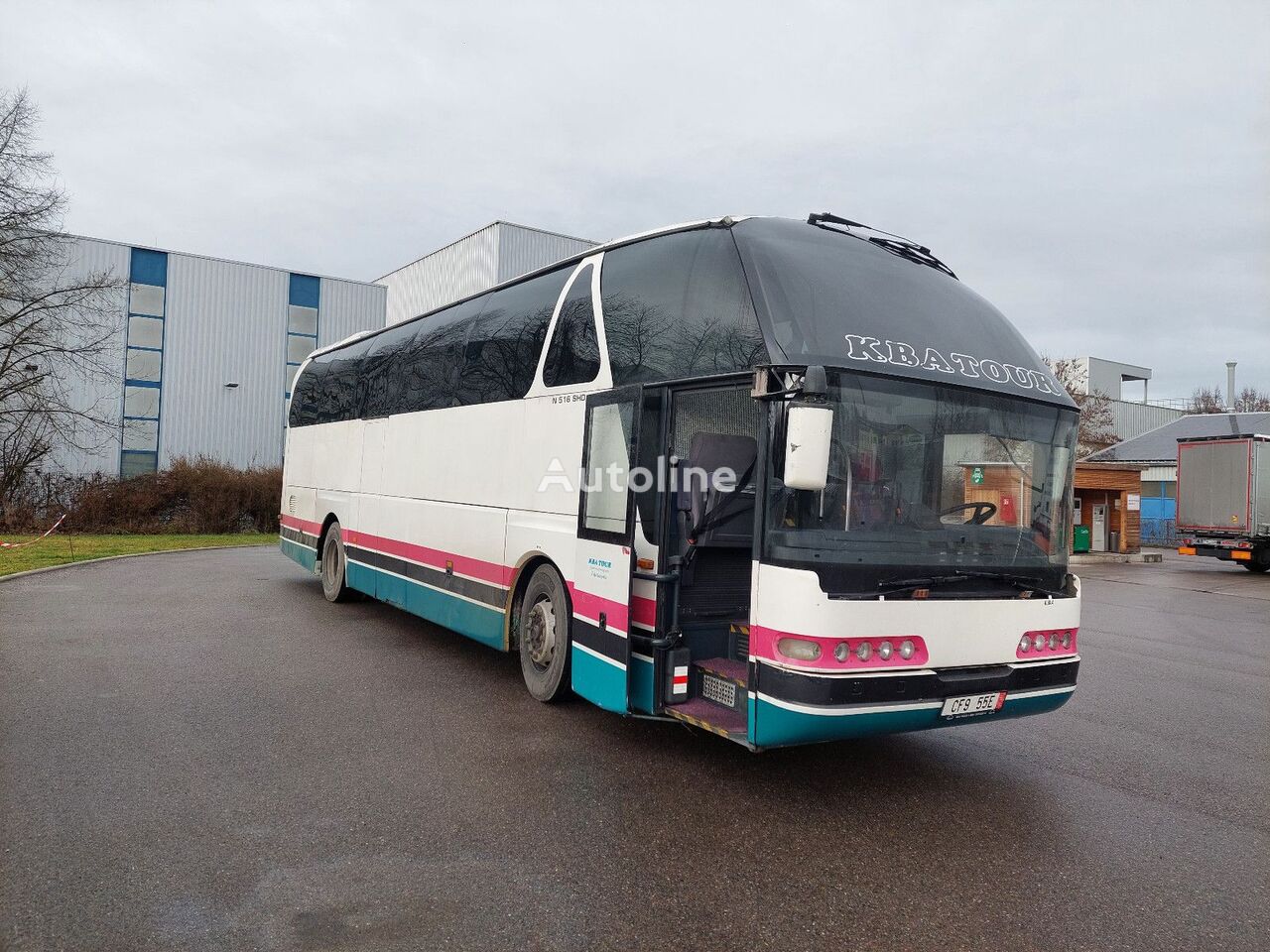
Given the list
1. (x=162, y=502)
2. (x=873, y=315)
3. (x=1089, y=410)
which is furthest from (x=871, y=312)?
(x=1089, y=410)

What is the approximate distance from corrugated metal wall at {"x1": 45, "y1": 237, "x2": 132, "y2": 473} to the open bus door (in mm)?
31089

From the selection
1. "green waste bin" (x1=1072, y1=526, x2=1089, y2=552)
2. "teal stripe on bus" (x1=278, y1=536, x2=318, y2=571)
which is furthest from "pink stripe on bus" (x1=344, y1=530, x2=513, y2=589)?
"green waste bin" (x1=1072, y1=526, x2=1089, y2=552)

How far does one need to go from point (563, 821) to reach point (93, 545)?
20.2 m

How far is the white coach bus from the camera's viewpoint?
4613 mm

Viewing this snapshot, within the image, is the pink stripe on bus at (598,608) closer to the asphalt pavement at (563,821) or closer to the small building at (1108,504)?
the asphalt pavement at (563,821)

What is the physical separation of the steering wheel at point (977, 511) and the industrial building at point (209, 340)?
30.4 metres

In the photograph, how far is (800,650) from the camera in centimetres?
452

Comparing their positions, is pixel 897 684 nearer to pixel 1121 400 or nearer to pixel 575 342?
pixel 575 342

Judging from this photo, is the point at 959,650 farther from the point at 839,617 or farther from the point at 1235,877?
the point at 1235,877

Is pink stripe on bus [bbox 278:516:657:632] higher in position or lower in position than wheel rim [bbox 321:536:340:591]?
higher

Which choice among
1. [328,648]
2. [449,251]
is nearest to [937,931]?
[328,648]

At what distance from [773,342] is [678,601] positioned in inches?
70.5

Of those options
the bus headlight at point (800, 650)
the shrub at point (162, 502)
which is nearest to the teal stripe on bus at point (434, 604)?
the bus headlight at point (800, 650)

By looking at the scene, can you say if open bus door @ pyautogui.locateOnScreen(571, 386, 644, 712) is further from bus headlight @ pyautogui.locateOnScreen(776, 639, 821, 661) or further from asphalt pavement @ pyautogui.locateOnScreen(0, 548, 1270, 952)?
bus headlight @ pyautogui.locateOnScreen(776, 639, 821, 661)
